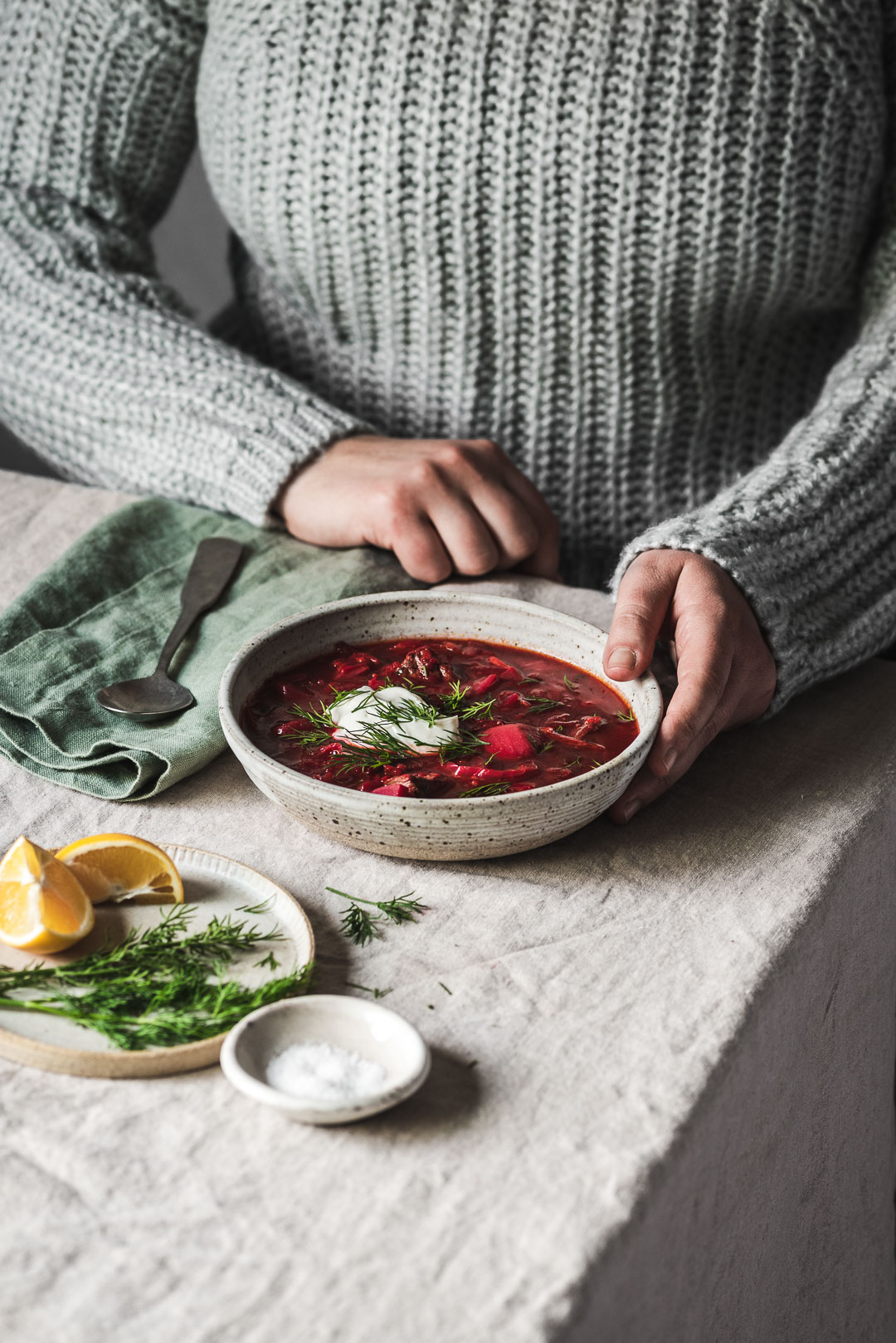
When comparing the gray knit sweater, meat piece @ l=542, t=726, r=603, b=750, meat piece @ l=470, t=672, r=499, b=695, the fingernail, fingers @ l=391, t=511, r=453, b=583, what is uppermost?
the gray knit sweater

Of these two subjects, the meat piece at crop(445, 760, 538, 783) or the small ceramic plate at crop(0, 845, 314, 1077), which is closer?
the small ceramic plate at crop(0, 845, 314, 1077)

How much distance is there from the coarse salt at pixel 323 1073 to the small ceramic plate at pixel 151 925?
0.04 meters

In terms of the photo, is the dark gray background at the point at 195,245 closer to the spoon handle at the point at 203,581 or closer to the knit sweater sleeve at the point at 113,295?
the knit sweater sleeve at the point at 113,295

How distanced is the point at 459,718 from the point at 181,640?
34 cm

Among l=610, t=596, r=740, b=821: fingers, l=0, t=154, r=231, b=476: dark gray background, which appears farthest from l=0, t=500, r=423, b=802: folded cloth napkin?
l=0, t=154, r=231, b=476: dark gray background

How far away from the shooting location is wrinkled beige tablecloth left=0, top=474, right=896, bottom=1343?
0.51m

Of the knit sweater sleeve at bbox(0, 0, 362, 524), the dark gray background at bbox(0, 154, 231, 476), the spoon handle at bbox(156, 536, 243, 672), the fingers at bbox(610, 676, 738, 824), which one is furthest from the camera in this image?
the dark gray background at bbox(0, 154, 231, 476)

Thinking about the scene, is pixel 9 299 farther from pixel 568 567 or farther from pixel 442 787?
pixel 442 787

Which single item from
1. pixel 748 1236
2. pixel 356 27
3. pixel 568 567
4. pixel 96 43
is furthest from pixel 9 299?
pixel 748 1236

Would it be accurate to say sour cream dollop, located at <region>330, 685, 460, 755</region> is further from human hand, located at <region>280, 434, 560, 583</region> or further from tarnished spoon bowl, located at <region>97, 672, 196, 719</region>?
human hand, located at <region>280, 434, 560, 583</region>

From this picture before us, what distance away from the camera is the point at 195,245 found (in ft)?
9.77

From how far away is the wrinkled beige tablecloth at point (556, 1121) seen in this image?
1.67 feet

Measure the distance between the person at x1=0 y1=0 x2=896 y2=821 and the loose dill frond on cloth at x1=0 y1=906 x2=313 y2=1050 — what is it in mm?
469

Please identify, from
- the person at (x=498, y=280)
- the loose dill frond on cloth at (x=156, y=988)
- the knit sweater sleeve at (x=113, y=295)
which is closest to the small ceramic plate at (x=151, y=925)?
the loose dill frond on cloth at (x=156, y=988)
